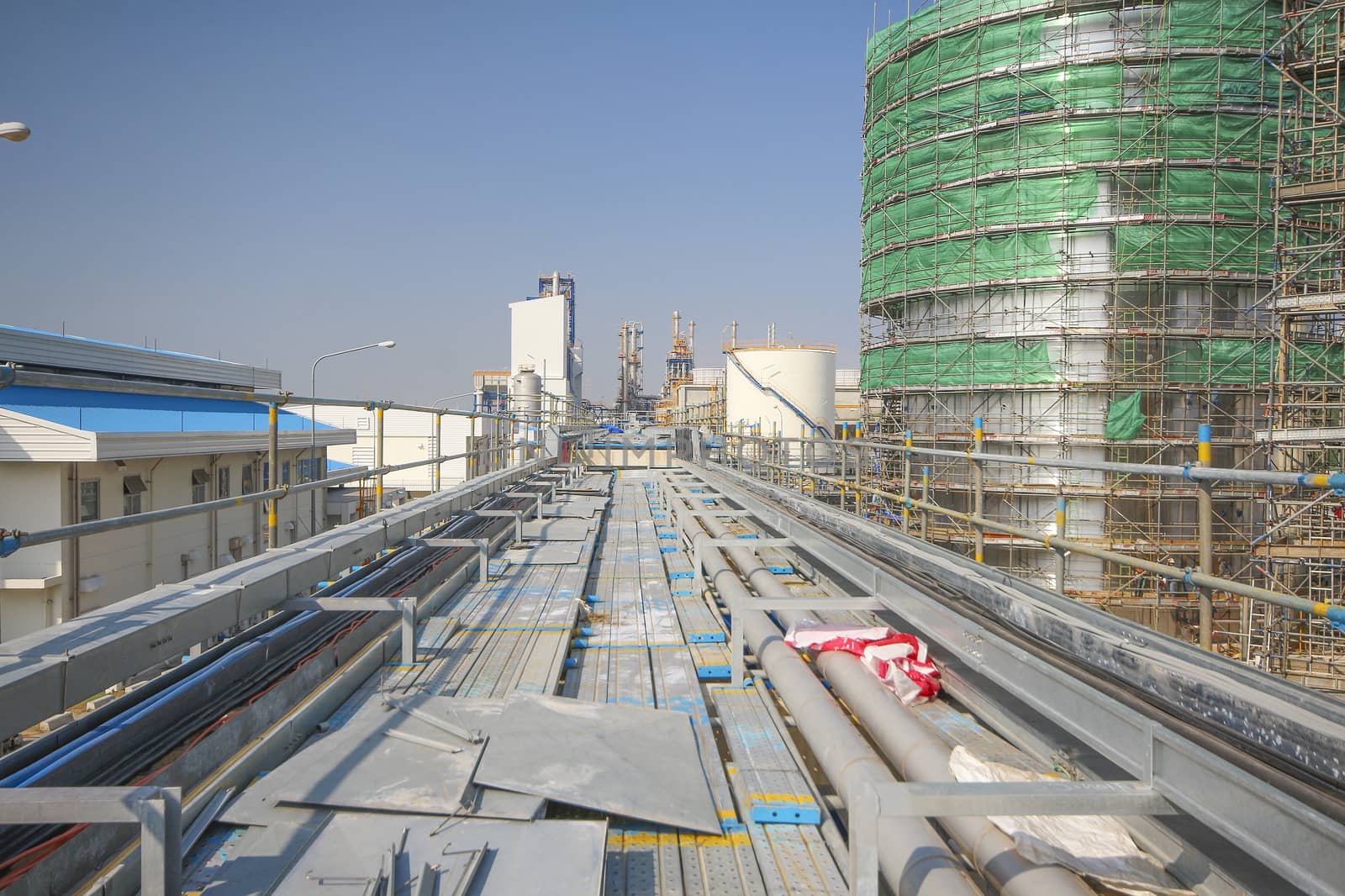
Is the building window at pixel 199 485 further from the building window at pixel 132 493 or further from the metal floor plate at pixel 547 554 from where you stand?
the metal floor plate at pixel 547 554

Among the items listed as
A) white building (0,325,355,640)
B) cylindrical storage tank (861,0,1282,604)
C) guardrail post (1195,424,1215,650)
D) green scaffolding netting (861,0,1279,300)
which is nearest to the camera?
guardrail post (1195,424,1215,650)

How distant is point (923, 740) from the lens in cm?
279

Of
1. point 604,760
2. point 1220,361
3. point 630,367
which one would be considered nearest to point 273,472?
point 604,760

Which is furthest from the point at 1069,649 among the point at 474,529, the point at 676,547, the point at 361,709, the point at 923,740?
the point at 474,529

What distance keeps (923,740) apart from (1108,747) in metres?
0.84

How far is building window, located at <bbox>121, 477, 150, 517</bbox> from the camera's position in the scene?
12.9 meters

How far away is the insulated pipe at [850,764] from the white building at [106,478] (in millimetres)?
5604

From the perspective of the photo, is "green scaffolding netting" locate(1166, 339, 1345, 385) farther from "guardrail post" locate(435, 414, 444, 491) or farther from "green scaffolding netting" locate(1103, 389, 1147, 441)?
"guardrail post" locate(435, 414, 444, 491)

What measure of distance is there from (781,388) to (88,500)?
2456cm

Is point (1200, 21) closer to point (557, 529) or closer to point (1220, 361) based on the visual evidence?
point (1220, 361)

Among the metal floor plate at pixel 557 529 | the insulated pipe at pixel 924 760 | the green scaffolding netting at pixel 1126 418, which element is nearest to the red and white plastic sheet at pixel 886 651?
the insulated pipe at pixel 924 760

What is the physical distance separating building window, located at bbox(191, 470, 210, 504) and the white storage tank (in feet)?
66.4

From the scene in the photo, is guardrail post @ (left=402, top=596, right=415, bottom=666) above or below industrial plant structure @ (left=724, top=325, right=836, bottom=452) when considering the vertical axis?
below

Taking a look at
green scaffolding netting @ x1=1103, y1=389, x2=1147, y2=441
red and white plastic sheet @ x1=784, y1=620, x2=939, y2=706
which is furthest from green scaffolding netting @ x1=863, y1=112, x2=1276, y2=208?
red and white plastic sheet @ x1=784, y1=620, x2=939, y2=706
